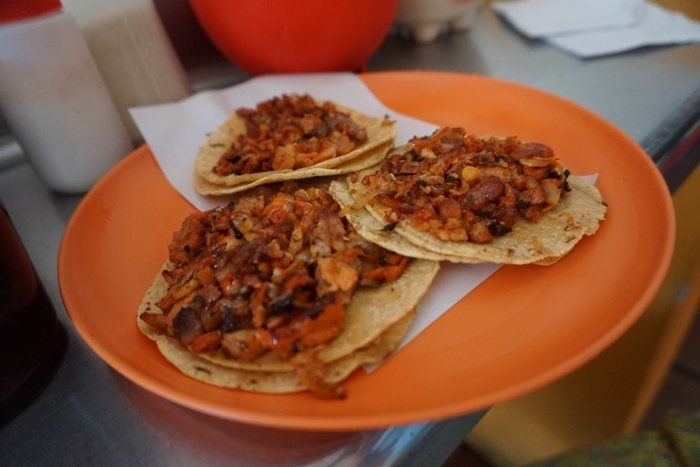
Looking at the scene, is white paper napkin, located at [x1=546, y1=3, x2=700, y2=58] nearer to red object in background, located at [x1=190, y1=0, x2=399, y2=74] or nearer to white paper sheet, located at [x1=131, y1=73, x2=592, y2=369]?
red object in background, located at [x1=190, y1=0, x2=399, y2=74]

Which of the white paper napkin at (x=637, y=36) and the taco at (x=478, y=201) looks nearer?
the taco at (x=478, y=201)

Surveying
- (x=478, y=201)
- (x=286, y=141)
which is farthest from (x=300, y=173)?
(x=478, y=201)

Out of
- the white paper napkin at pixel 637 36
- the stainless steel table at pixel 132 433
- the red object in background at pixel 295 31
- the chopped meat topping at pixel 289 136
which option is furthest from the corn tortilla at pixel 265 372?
the white paper napkin at pixel 637 36

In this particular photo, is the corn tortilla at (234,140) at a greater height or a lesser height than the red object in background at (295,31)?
lesser

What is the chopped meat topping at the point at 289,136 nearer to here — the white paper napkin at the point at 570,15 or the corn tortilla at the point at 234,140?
the corn tortilla at the point at 234,140

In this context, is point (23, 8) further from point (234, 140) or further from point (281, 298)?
point (281, 298)

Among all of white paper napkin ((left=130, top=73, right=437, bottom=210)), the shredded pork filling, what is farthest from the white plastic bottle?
the shredded pork filling
